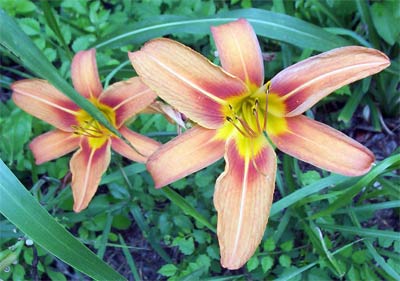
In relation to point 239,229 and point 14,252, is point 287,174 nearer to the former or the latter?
point 239,229

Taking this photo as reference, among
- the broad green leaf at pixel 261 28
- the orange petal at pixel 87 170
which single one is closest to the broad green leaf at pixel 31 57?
the orange petal at pixel 87 170

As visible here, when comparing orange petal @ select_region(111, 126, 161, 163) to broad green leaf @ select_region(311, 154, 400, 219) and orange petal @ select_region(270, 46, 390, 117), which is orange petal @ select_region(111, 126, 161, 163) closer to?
orange petal @ select_region(270, 46, 390, 117)

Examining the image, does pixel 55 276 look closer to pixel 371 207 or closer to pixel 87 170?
pixel 87 170

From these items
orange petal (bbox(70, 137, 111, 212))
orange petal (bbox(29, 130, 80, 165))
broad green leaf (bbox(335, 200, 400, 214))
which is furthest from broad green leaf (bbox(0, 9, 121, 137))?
broad green leaf (bbox(335, 200, 400, 214))

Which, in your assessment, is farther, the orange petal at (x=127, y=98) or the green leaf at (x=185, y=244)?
the green leaf at (x=185, y=244)

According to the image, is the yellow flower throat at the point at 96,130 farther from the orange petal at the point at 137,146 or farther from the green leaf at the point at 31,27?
the green leaf at the point at 31,27

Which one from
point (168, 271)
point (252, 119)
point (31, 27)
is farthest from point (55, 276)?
point (252, 119)
